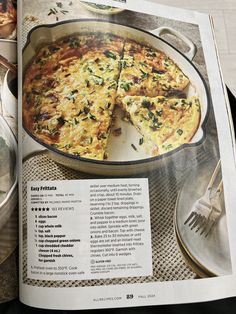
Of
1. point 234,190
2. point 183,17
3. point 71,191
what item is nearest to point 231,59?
point 183,17

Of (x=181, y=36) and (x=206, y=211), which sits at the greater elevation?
(x=181, y=36)

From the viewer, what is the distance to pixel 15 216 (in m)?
0.46

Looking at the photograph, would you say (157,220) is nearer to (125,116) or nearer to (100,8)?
(125,116)

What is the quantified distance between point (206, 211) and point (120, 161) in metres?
0.12

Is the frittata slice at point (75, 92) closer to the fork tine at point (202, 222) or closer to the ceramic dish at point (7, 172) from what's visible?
the ceramic dish at point (7, 172)

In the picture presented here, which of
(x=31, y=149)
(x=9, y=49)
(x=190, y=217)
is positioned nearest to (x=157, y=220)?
(x=190, y=217)

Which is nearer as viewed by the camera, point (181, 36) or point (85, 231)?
point (85, 231)

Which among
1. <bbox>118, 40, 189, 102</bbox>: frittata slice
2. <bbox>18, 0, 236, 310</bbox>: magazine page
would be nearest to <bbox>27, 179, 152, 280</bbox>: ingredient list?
<bbox>18, 0, 236, 310</bbox>: magazine page

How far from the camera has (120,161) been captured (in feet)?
1.57

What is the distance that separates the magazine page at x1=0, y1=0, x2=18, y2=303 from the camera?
17.7 inches

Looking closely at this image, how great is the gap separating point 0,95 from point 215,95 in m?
0.28

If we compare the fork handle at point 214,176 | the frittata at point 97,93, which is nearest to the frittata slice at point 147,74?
the frittata at point 97,93

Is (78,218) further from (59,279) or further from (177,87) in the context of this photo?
(177,87)

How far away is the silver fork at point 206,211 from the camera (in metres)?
0.48
